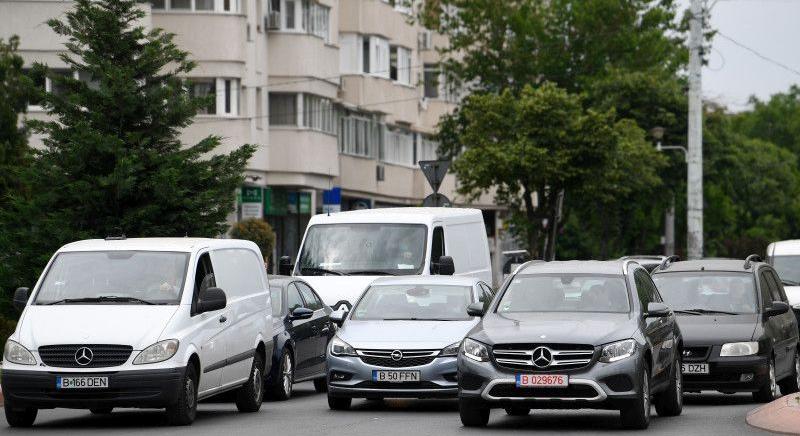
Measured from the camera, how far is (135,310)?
1741cm

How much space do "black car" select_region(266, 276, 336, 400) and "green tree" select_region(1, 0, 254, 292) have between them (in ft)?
17.8

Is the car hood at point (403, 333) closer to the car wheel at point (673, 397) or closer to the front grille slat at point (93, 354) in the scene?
the car wheel at point (673, 397)

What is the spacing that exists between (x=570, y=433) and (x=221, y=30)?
122 ft

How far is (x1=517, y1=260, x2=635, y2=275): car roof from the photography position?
17922 mm

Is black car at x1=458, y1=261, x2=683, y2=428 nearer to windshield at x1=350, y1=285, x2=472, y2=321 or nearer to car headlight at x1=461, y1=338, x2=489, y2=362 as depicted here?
car headlight at x1=461, y1=338, x2=489, y2=362

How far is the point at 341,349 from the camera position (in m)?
19.7

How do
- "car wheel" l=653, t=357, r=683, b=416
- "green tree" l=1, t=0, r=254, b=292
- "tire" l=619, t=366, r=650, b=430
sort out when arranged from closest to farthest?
"tire" l=619, t=366, r=650, b=430
"car wheel" l=653, t=357, r=683, b=416
"green tree" l=1, t=0, r=254, b=292

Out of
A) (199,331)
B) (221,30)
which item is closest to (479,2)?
(221,30)

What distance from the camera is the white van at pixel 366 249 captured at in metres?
27.0

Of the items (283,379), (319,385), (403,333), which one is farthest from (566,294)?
(319,385)

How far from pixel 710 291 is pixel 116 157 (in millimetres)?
10875

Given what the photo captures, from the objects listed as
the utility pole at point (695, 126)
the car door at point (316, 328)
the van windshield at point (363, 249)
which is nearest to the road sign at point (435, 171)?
the van windshield at point (363, 249)

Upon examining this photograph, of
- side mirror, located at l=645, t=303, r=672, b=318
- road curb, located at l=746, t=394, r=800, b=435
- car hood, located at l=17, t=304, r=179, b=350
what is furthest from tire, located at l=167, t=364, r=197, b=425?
road curb, located at l=746, t=394, r=800, b=435

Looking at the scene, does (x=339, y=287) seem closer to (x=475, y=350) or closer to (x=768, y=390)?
(x=768, y=390)
